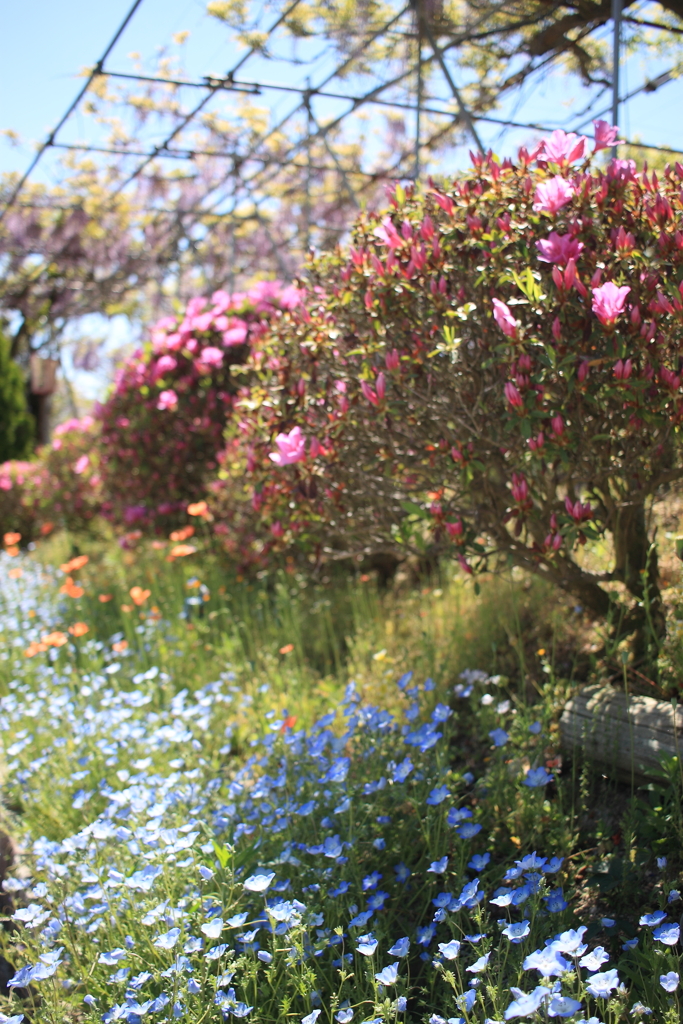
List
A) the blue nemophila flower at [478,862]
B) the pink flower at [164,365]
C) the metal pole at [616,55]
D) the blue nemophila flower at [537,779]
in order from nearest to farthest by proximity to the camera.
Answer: the blue nemophila flower at [478,862] < the blue nemophila flower at [537,779] < the metal pole at [616,55] < the pink flower at [164,365]

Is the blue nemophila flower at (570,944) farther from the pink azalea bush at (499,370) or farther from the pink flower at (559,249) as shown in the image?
the pink flower at (559,249)

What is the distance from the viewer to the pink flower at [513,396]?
1953 mm

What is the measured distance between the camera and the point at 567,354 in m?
1.96

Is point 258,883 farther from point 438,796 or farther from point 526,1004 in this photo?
point 526,1004

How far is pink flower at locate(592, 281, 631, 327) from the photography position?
5.99 ft

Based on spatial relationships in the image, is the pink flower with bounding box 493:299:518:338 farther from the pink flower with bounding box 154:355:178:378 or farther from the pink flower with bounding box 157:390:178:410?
the pink flower with bounding box 154:355:178:378

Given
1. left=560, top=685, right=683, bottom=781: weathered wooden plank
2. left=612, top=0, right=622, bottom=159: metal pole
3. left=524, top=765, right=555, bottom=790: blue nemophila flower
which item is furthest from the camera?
left=612, top=0, right=622, bottom=159: metal pole

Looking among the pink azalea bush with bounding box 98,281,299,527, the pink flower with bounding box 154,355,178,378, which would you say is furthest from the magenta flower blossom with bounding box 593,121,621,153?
the pink flower with bounding box 154,355,178,378

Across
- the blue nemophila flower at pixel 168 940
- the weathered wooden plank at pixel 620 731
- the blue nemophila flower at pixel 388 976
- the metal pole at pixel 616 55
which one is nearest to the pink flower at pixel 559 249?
the weathered wooden plank at pixel 620 731

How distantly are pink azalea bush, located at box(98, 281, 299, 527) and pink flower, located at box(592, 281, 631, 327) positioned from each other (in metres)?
3.34

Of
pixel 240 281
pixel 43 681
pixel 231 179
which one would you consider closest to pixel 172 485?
pixel 43 681

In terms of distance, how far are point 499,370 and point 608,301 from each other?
0.44 meters

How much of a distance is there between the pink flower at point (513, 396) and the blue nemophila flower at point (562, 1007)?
4.25ft

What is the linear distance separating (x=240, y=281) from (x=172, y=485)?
9542 millimetres
